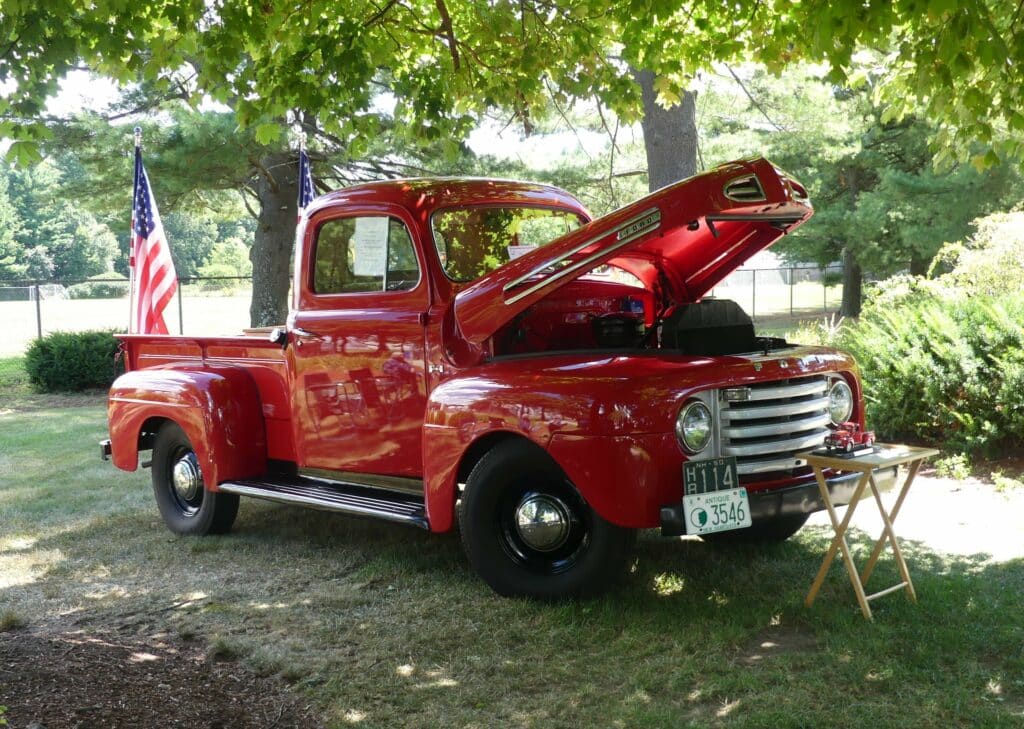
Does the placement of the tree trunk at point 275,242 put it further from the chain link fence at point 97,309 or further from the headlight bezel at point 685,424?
the headlight bezel at point 685,424

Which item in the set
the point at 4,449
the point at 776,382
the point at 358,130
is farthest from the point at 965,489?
the point at 4,449

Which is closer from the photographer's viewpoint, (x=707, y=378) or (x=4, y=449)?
(x=707, y=378)

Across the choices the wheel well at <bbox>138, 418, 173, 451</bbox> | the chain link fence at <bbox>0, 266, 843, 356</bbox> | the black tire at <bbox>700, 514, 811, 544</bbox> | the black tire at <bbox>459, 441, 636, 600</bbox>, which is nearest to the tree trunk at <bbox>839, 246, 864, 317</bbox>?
the chain link fence at <bbox>0, 266, 843, 356</bbox>

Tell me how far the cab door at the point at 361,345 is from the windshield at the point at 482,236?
16 cm

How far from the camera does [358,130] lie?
7184 millimetres

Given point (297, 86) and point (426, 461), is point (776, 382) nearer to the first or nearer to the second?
point (426, 461)

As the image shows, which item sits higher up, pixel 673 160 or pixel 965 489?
pixel 673 160

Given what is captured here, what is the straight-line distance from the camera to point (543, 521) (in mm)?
4887

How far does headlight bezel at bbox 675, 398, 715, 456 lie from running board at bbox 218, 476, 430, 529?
1437mm

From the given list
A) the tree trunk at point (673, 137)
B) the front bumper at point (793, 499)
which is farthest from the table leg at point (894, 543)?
the tree trunk at point (673, 137)

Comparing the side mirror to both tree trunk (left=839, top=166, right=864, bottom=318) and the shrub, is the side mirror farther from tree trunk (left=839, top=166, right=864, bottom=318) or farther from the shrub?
tree trunk (left=839, top=166, right=864, bottom=318)

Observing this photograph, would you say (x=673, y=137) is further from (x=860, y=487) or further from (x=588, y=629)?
(x=588, y=629)

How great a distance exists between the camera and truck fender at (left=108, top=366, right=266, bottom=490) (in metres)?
6.44

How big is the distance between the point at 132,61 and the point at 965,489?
614 centimetres
